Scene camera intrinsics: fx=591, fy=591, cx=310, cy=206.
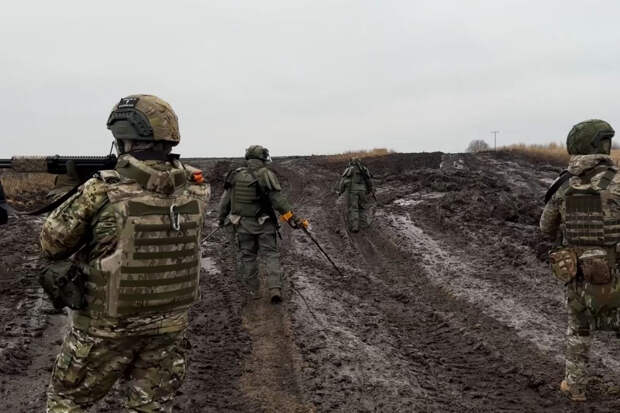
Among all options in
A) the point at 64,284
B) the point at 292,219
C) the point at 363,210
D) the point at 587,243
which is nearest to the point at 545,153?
the point at 363,210

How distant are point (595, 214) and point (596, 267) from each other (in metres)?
0.43

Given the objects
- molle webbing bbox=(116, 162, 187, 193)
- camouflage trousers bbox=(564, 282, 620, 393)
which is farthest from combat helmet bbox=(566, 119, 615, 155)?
molle webbing bbox=(116, 162, 187, 193)

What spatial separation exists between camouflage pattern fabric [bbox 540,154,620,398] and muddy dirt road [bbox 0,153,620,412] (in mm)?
344

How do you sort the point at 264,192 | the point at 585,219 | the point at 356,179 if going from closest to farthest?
the point at 585,219, the point at 264,192, the point at 356,179

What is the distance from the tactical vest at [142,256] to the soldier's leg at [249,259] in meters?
5.01

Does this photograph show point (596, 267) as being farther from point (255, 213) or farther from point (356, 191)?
point (356, 191)

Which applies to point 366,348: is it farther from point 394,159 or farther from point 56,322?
point 394,159

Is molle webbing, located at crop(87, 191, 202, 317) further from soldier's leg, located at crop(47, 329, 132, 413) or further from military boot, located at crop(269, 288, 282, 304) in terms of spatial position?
military boot, located at crop(269, 288, 282, 304)

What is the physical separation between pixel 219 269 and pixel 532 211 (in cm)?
837

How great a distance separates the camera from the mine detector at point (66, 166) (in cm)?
373

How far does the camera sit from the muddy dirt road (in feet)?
16.4

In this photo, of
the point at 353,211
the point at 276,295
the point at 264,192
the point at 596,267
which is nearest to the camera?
the point at 596,267

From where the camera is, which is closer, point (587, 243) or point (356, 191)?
point (587, 243)

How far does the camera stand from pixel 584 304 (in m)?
4.84
